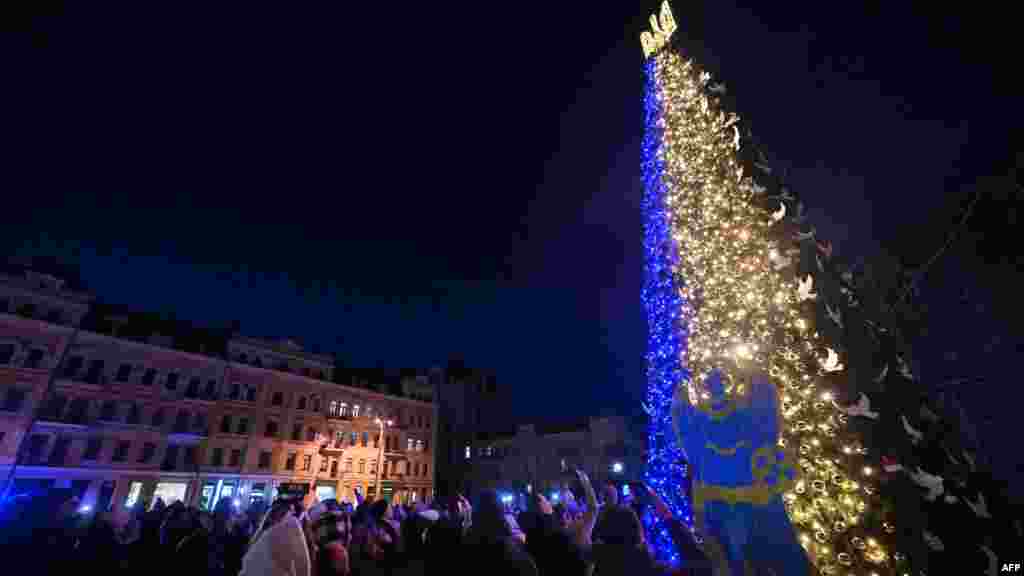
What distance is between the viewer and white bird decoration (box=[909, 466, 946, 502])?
197 inches

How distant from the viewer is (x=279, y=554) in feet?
11.6

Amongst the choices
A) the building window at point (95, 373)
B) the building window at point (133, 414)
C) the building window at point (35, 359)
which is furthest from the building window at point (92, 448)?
the building window at point (35, 359)

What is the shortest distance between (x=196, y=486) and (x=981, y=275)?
43.4 metres

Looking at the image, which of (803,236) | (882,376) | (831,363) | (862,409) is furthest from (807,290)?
(862,409)

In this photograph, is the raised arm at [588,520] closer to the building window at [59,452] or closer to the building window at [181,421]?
the building window at [59,452]

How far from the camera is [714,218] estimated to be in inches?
331

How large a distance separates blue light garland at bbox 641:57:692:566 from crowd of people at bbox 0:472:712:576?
78 cm

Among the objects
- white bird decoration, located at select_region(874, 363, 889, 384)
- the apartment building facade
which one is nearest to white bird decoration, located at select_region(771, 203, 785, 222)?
white bird decoration, located at select_region(874, 363, 889, 384)

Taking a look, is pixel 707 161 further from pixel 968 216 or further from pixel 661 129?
pixel 968 216

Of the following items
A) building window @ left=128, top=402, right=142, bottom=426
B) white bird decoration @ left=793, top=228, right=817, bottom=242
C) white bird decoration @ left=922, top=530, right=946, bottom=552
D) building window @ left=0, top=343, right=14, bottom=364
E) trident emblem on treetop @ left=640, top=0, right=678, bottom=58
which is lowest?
white bird decoration @ left=922, top=530, right=946, bottom=552

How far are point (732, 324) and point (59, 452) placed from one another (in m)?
39.6

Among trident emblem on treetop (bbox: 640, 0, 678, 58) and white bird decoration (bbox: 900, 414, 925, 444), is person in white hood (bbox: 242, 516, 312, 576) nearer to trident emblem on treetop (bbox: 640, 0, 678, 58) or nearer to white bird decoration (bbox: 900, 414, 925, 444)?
white bird decoration (bbox: 900, 414, 925, 444)

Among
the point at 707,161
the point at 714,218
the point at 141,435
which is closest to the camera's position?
the point at 714,218

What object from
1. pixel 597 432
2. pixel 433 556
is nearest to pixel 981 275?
pixel 433 556
